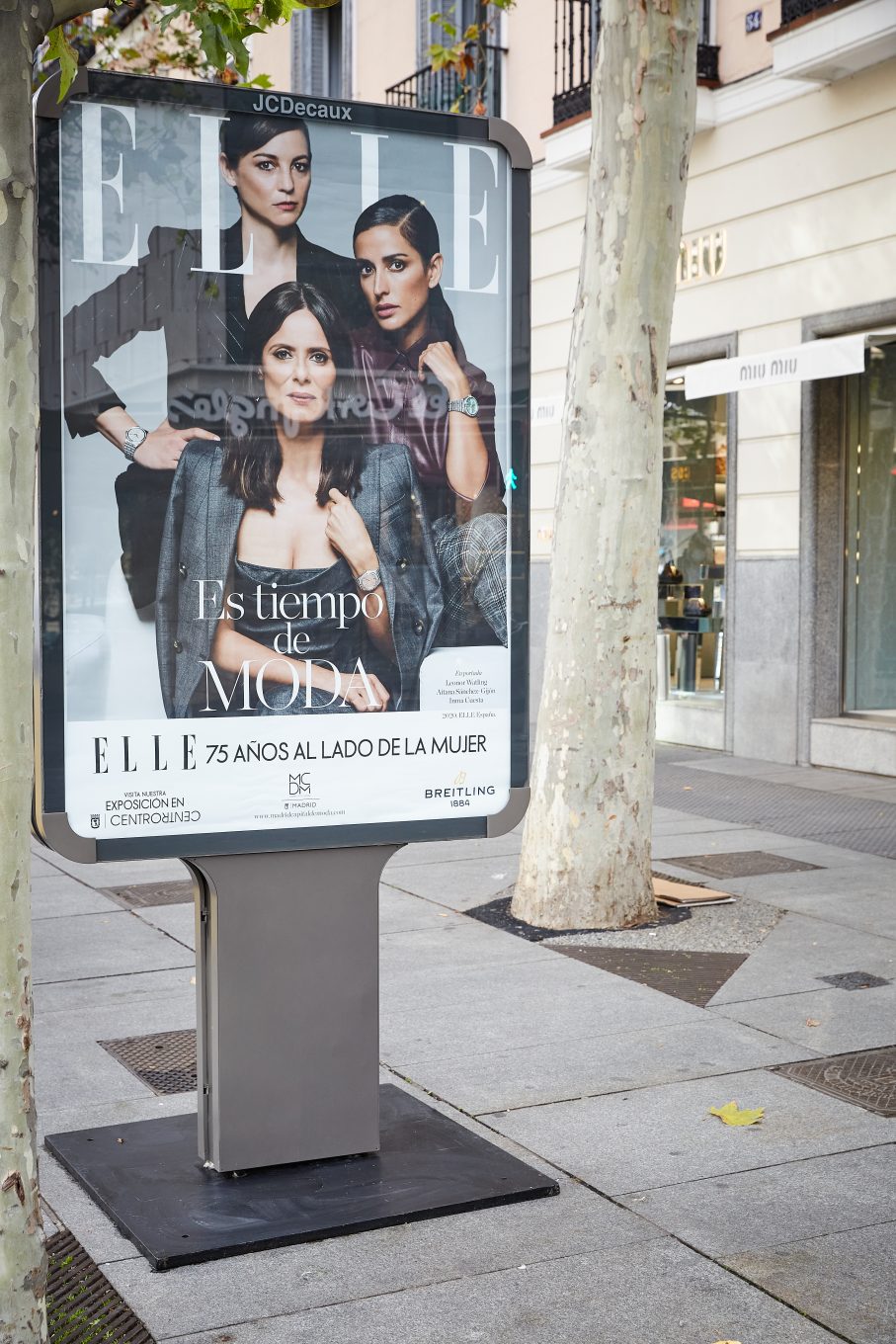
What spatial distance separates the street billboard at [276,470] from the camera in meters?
3.79

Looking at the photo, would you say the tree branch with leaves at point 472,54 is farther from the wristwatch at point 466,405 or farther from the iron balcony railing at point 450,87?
the wristwatch at point 466,405

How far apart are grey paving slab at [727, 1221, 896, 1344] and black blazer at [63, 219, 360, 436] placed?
2402mm

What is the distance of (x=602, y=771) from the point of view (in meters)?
7.29

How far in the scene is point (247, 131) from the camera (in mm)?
3898

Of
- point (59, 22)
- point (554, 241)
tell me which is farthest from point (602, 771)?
point (554, 241)

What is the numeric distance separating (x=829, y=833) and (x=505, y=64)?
34.5 feet

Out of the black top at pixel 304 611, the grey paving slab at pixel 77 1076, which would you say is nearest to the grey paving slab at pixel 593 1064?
the grey paving slab at pixel 77 1076

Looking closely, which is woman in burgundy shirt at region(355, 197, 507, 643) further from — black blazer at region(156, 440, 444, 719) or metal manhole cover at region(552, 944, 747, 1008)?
metal manhole cover at region(552, 944, 747, 1008)

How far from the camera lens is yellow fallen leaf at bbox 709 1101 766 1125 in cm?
464

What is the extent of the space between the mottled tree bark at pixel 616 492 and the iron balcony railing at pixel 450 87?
9.39m

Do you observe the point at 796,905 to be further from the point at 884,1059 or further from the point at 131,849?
the point at 131,849

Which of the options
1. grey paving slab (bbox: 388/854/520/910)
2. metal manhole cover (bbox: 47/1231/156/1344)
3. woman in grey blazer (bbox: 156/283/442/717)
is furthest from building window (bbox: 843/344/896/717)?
metal manhole cover (bbox: 47/1231/156/1344)

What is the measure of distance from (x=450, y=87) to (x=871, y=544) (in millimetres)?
8174

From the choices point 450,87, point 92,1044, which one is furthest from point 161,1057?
point 450,87
